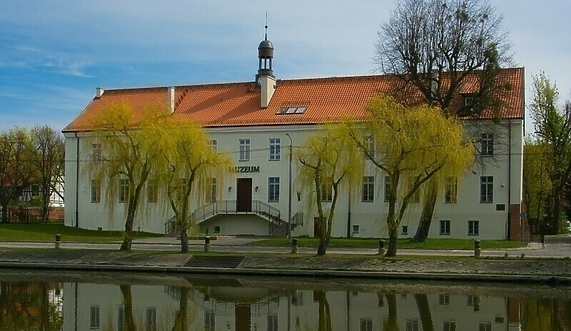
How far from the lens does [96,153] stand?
114 feet

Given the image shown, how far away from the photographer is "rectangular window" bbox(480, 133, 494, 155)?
43584mm

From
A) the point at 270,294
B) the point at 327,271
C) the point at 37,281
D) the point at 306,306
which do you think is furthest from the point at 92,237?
the point at 306,306

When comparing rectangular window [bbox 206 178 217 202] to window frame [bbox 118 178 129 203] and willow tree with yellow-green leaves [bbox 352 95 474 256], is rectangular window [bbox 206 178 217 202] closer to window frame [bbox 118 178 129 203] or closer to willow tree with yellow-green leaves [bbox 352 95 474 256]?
window frame [bbox 118 178 129 203]

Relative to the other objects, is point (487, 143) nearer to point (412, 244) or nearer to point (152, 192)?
point (412, 244)

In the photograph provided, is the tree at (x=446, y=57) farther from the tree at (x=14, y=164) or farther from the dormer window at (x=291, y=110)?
the tree at (x=14, y=164)

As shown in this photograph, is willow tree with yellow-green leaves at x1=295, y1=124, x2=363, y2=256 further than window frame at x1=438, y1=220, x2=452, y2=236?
No

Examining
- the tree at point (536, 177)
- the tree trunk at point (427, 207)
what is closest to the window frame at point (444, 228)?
the tree trunk at point (427, 207)

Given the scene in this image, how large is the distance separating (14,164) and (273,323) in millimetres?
53707

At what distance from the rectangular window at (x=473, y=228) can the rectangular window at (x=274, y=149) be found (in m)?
12.6

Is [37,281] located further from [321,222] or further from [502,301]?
[502,301]

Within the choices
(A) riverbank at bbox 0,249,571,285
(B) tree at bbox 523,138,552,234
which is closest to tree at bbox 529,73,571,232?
(B) tree at bbox 523,138,552,234

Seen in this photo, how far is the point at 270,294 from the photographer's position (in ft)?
83.0

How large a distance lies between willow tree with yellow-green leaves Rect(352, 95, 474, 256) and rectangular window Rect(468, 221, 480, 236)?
13.2 m

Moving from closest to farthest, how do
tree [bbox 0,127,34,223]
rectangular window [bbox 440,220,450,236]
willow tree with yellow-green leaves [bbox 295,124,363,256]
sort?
willow tree with yellow-green leaves [bbox 295,124,363,256] → rectangular window [bbox 440,220,450,236] → tree [bbox 0,127,34,223]
